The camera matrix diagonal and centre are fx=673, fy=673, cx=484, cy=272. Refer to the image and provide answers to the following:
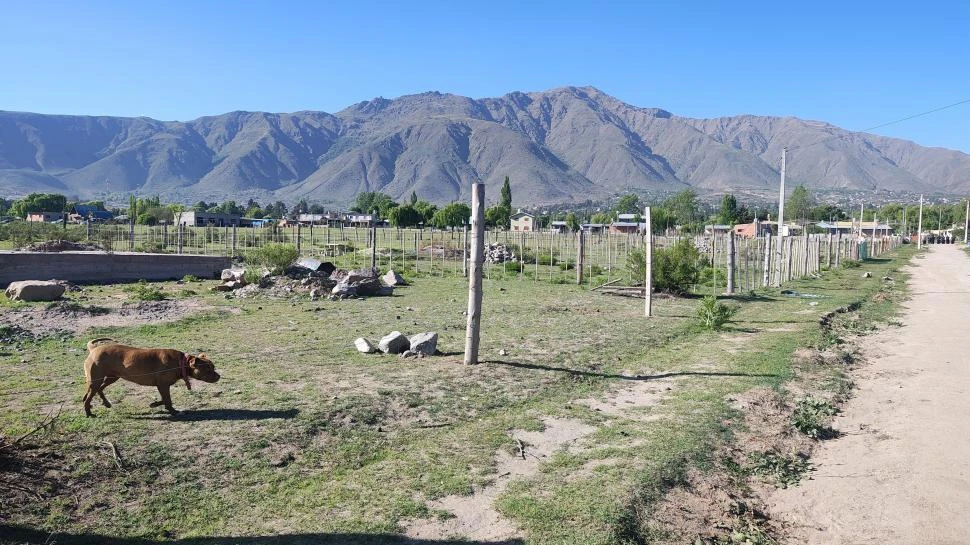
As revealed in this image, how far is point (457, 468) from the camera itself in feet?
19.3

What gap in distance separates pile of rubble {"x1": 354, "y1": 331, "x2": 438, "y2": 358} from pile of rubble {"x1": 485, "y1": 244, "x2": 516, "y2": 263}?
24.7 m

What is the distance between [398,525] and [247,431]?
235 centimetres

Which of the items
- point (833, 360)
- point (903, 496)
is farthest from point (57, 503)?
point (833, 360)

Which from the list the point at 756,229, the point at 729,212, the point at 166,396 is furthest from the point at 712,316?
the point at 729,212

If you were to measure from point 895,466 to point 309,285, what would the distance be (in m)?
15.6

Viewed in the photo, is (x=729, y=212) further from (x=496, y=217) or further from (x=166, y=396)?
(x=166, y=396)

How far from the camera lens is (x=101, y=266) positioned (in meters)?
20.6

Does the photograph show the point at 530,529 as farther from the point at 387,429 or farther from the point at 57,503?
the point at 57,503

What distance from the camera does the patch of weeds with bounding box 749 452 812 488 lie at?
6.09 m


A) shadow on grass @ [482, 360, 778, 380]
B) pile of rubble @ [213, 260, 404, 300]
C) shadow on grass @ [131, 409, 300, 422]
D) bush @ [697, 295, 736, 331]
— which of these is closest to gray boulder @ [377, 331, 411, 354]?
shadow on grass @ [482, 360, 778, 380]

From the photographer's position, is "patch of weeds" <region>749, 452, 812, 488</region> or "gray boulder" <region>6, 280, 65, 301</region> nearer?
"patch of weeds" <region>749, 452, 812, 488</region>

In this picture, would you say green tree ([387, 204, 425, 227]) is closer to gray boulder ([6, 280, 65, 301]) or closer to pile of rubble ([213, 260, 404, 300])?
pile of rubble ([213, 260, 404, 300])

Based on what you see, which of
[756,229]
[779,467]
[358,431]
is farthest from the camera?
[756,229]

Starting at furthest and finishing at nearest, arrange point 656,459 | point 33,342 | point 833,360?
1. point 833,360
2. point 33,342
3. point 656,459
